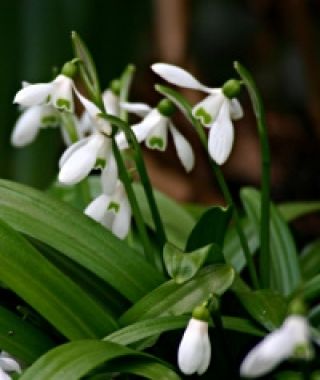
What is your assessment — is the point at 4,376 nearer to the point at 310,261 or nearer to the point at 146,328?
the point at 146,328

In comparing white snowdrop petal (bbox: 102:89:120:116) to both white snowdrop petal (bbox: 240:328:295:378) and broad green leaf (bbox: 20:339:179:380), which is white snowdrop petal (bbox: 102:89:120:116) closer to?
broad green leaf (bbox: 20:339:179:380)

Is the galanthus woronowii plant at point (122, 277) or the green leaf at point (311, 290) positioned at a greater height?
the galanthus woronowii plant at point (122, 277)

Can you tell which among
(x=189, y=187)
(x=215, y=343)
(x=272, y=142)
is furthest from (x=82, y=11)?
(x=215, y=343)

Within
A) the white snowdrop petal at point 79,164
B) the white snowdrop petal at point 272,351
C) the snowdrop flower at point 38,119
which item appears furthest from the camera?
the snowdrop flower at point 38,119

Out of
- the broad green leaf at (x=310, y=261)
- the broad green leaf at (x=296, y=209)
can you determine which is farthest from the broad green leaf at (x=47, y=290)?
the broad green leaf at (x=296, y=209)

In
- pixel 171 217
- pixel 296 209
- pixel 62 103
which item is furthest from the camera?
pixel 296 209

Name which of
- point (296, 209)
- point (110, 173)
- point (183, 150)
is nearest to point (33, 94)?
point (110, 173)

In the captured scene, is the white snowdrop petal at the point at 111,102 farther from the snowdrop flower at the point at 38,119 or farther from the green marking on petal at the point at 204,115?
the green marking on petal at the point at 204,115

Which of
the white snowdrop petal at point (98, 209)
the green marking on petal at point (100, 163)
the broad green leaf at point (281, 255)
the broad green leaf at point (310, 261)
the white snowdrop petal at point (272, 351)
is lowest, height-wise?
the broad green leaf at point (310, 261)
